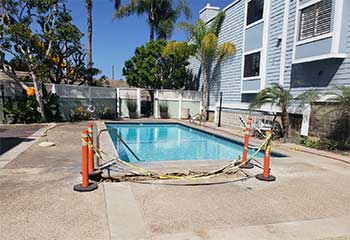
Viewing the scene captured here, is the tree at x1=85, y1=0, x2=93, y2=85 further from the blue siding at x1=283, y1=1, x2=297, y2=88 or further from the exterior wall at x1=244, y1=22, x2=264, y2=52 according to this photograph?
the blue siding at x1=283, y1=1, x2=297, y2=88

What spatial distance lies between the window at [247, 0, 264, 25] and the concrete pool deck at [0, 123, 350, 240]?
10.4 meters

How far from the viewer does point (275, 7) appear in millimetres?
12227

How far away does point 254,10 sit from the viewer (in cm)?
1395

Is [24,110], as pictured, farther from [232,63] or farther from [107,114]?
[232,63]

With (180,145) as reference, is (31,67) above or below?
above

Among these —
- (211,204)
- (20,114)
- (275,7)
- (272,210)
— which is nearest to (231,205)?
(211,204)

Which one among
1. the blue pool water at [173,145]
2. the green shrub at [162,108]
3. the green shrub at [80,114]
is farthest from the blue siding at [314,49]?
the green shrub at [80,114]

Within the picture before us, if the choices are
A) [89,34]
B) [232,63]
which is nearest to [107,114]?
[89,34]

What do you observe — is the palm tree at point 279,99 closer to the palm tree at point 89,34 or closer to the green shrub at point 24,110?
the green shrub at point 24,110

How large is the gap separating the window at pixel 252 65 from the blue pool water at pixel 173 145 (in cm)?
424

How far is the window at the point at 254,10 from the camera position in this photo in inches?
527

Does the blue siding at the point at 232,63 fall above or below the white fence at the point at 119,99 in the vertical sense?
above

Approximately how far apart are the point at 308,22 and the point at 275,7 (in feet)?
9.00

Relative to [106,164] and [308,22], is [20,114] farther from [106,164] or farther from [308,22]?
[308,22]
